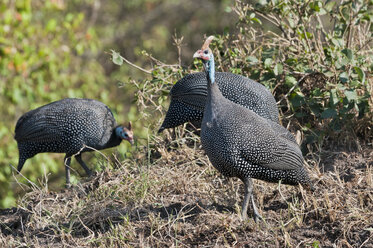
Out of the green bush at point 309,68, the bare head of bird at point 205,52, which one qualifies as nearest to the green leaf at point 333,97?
the green bush at point 309,68

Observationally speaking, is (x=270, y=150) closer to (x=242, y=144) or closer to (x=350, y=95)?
(x=242, y=144)

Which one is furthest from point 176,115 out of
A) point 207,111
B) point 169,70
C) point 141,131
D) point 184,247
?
point 141,131

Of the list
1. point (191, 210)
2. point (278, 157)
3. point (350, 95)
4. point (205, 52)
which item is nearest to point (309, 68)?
point (350, 95)

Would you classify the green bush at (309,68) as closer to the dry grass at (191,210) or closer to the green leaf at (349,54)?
the green leaf at (349,54)

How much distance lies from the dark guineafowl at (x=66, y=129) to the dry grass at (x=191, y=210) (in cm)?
47

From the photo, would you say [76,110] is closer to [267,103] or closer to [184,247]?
[267,103]

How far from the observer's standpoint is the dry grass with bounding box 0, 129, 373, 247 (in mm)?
3682

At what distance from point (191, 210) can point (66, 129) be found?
1593 millimetres

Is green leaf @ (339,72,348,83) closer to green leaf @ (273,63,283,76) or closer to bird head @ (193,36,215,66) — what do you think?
green leaf @ (273,63,283,76)

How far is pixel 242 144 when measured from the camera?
374cm

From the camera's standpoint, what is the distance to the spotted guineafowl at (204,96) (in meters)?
4.72

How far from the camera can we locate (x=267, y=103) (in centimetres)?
472

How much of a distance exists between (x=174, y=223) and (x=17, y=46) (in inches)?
161

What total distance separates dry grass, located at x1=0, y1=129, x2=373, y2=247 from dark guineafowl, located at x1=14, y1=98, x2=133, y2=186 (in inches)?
18.5
